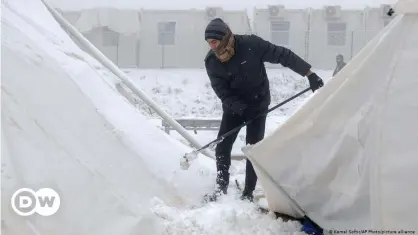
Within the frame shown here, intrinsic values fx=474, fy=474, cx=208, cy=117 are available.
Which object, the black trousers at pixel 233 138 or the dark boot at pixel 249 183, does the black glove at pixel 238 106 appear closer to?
the black trousers at pixel 233 138

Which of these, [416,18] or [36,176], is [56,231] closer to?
[36,176]

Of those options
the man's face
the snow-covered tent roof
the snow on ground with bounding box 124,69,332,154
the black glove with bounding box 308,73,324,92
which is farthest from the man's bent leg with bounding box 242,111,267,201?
the snow-covered tent roof

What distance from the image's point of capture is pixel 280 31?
1716cm

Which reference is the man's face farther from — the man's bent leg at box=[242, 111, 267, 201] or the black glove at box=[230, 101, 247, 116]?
the man's bent leg at box=[242, 111, 267, 201]

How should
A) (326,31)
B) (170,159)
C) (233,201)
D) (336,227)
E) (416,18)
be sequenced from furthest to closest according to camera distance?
(326,31)
(170,159)
(233,201)
(336,227)
(416,18)

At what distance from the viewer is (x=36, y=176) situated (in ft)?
8.00

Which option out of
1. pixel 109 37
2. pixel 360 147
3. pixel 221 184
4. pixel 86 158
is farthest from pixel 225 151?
pixel 109 37

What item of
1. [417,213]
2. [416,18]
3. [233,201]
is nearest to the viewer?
[417,213]

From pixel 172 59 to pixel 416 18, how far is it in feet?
49.4

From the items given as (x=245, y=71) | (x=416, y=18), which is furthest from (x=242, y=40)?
(x=416, y=18)

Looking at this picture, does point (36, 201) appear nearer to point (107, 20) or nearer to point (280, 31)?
point (107, 20)

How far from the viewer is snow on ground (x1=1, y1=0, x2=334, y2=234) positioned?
8.02ft

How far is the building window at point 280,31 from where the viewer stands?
1711cm

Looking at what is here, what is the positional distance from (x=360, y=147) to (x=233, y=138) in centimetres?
127
